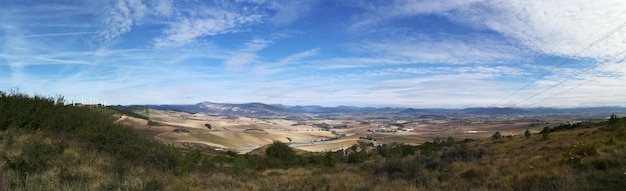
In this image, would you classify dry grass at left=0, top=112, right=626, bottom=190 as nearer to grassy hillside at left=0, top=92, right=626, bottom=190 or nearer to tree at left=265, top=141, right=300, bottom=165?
grassy hillside at left=0, top=92, right=626, bottom=190

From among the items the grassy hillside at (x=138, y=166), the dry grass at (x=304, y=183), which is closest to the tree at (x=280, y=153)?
the grassy hillside at (x=138, y=166)

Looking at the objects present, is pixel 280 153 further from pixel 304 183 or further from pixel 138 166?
pixel 304 183

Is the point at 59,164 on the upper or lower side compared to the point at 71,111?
lower

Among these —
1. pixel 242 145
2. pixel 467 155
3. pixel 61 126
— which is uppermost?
pixel 61 126

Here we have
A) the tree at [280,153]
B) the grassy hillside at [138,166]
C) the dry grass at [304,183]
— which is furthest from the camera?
the tree at [280,153]

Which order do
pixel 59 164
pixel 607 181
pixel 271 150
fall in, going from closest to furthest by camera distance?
pixel 607 181 → pixel 59 164 → pixel 271 150

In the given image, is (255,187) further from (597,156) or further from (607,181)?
(597,156)

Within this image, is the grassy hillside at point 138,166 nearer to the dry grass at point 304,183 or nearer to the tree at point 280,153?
the dry grass at point 304,183

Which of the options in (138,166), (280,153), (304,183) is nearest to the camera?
(304,183)

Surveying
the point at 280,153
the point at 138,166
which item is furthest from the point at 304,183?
the point at 280,153

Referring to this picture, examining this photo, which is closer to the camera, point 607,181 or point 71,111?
point 607,181

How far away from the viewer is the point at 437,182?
13547mm

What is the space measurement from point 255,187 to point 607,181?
33.4ft

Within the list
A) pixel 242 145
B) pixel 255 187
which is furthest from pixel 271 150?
pixel 242 145
